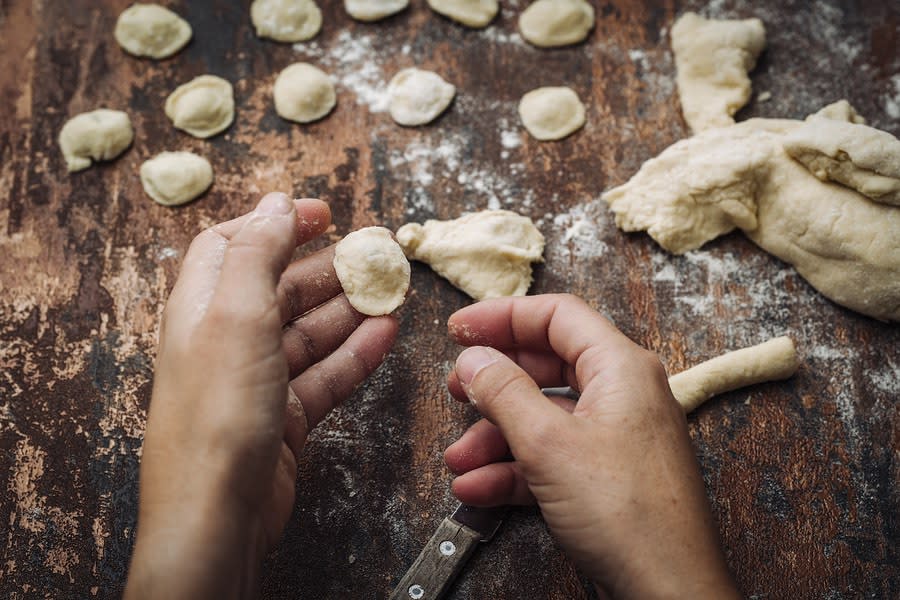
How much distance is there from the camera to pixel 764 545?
197 cm

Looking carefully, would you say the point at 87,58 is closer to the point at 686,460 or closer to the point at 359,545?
the point at 359,545

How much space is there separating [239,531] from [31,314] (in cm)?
125

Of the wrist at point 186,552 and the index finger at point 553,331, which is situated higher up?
the wrist at point 186,552

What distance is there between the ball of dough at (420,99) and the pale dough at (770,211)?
0.68 m

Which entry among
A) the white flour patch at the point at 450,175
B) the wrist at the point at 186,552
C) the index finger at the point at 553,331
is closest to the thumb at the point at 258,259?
the wrist at the point at 186,552

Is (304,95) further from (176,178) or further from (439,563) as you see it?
(439,563)

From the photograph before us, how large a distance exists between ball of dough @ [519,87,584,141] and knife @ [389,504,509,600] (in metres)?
1.29

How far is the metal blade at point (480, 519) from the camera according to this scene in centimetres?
194

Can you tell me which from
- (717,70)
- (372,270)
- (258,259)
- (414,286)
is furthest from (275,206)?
(717,70)

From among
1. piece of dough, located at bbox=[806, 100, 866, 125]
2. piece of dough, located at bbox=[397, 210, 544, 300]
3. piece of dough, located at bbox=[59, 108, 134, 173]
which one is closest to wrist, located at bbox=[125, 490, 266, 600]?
piece of dough, located at bbox=[397, 210, 544, 300]

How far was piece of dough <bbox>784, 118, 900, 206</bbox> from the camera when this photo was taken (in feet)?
6.64

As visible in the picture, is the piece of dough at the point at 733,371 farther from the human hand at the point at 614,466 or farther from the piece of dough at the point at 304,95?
the piece of dough at the point at 304,95

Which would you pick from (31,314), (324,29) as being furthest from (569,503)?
(324,29)

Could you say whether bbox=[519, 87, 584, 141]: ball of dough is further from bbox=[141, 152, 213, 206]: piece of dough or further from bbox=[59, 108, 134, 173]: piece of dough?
bbox=[59, 108, 134, 173]: piece of dough
